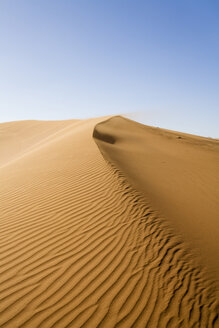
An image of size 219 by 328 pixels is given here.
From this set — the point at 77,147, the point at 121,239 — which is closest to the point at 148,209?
the point at 121,239

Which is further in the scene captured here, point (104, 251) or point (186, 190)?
point (186, 190)

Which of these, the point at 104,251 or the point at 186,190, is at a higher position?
the point at 186,190

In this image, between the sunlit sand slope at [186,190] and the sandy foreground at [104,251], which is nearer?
the sandy foreground at [104,251]

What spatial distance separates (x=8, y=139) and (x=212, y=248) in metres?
24.1

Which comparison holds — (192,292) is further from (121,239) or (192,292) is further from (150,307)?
(121,239)

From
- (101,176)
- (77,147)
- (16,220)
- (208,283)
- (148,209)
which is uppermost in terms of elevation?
(77,147)

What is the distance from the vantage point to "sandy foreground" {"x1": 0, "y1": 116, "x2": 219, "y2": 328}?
7.81ft

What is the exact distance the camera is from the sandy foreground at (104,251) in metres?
2.38

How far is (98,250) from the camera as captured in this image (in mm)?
3217

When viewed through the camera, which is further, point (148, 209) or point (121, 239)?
point (148, 209)

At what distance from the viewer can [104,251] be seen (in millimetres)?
3201

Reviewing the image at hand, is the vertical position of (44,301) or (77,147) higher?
(77,147)

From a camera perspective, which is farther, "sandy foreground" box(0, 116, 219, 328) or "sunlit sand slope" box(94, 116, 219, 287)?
"sunlit sand slope" box(94, 116, 219, 287)

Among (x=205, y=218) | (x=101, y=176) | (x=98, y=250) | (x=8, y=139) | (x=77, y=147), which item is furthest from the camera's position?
(x=8, y=139)
